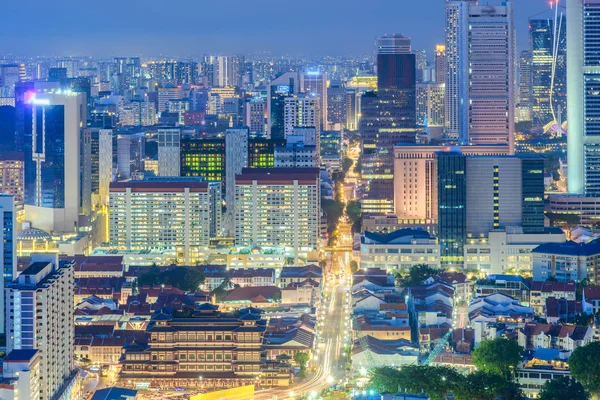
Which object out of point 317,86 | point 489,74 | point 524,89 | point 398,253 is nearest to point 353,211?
point 489,74

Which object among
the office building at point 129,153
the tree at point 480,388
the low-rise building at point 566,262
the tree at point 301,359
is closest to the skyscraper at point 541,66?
the office building at point 129,153

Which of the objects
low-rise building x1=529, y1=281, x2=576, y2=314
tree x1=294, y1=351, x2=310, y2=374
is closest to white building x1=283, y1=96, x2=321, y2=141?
low-rise building x1=529, y1=281, x2=576, y2=314

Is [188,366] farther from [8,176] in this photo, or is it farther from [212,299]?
[8,176]

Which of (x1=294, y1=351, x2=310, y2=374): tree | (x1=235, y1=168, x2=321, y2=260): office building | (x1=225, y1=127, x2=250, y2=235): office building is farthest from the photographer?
(x1=225, y1=127, x2=250, y2=235): office building

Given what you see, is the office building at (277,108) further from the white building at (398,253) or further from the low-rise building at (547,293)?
the low-rise building at (547,293)

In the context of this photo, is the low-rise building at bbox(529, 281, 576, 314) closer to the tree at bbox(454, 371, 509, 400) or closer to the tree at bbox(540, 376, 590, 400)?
the tree at bbox(540, 376, 590, 400)

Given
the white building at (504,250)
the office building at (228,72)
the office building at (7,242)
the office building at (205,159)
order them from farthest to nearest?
the office building at (228,72) → the office building at (205,159) → the white building at (504,250) → the office building at (7,242)

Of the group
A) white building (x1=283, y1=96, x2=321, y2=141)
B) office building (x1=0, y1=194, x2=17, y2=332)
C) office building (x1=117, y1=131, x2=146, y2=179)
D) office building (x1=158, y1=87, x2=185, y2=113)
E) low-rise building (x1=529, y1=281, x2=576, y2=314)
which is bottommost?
low-rise building (x1=529, y1=281, x2=576, y2=314)
